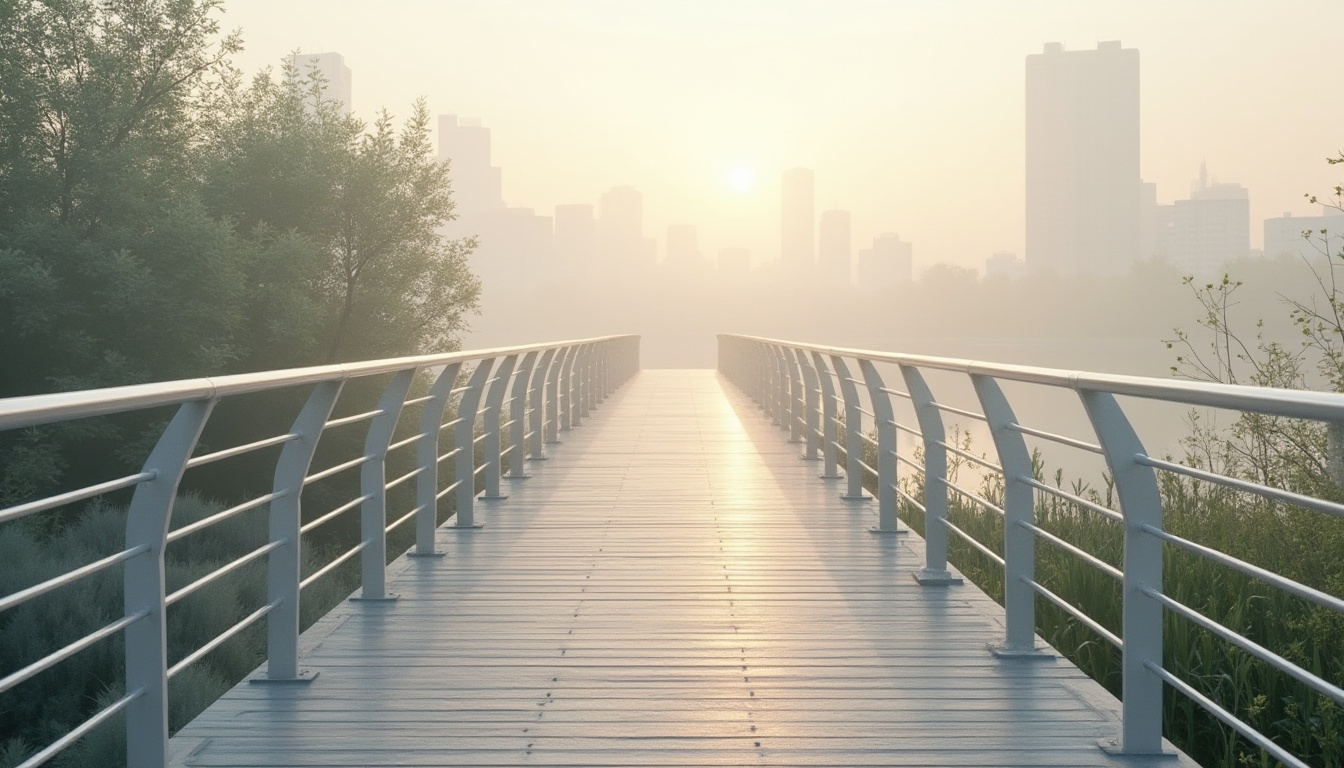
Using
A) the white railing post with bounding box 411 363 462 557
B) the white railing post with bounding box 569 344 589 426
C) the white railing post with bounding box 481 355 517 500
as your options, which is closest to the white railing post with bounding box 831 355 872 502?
the white railing post with bounding box 481 355 517 500

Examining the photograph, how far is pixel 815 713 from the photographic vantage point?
152 inches

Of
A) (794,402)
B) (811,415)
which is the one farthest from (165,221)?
(811,415)

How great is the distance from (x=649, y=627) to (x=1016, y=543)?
144 cm

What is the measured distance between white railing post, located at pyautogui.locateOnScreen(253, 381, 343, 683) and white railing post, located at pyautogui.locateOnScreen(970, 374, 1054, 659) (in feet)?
7.53

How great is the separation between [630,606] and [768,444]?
27.0ft

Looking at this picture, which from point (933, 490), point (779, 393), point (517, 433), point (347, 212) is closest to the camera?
point (933, 490)

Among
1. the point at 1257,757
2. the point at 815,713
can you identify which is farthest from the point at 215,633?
the point at 1257,757

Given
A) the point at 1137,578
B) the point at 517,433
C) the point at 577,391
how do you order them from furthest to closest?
the point at 577,391 < the point at 517,433 < the point at 1137,578

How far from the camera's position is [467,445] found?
23.5ft

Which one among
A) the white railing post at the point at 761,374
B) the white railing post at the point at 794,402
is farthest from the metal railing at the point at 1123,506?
the white railing post at the point at 761,374

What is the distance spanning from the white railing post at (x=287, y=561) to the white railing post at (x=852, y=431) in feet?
14.8

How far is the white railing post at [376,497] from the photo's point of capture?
5324 mm

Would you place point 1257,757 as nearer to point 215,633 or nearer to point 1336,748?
point 1336,748

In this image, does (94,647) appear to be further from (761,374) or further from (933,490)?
(761,374)
